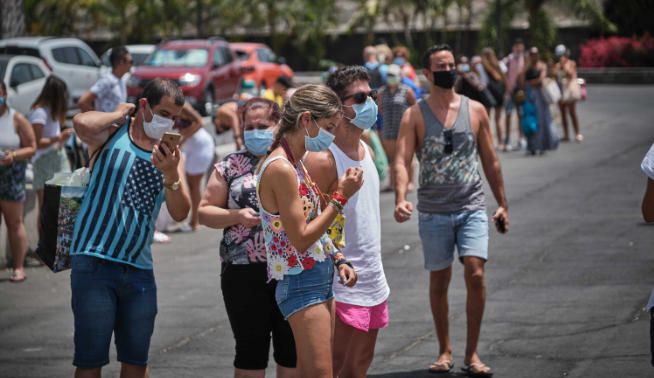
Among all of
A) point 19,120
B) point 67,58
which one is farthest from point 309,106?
point 67,58

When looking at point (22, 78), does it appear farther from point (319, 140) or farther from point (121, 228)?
point (319, 140)

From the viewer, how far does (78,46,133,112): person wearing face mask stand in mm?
13789

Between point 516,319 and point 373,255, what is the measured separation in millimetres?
2877

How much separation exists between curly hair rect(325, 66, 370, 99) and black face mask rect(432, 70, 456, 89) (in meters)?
1.24

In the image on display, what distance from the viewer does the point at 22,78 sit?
81.1 ft

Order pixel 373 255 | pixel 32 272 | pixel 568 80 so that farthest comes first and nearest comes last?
pixel 568 80 < pixel 32 272 < pixel 373 255

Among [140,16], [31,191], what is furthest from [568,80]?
[140,16]

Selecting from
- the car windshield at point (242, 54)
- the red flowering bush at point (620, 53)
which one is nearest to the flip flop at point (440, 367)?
the car windshield at point (242, 54)

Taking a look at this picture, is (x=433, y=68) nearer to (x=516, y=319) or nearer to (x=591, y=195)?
(x=516, y=319)

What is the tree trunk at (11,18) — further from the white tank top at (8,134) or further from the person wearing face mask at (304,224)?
the person wearing face mask at (304,224)

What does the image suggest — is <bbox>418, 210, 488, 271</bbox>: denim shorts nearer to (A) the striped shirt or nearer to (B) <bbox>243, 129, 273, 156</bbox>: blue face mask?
(B) <bbox>243, 129, 273, 156</bbox>: blue face mask

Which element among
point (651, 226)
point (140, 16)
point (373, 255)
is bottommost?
point (140, 16)

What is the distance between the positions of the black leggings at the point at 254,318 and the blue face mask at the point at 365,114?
0.93 m

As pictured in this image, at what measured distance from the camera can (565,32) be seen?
4569cm
